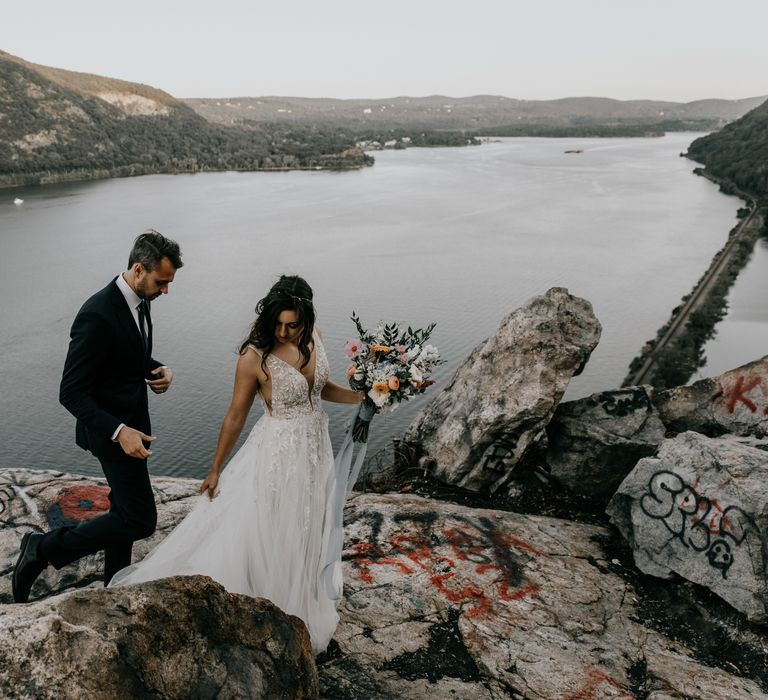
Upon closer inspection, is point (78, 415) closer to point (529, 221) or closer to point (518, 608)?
point (518, 608)

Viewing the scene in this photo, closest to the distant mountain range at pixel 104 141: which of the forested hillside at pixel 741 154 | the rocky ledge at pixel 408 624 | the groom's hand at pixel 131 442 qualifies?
the forested hillside at pixel 741 154

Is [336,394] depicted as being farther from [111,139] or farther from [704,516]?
[111,139]

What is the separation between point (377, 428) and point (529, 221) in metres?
27.2

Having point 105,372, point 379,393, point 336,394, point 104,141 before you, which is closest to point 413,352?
point 379,393

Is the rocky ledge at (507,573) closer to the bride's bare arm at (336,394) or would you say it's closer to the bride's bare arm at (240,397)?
the bride's bare arm at (240,397)

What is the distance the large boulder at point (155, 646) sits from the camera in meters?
1.65

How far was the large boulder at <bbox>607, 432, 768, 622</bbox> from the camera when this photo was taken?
3.45 m

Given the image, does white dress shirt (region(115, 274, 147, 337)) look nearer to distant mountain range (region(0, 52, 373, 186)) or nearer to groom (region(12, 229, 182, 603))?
groom (region(12, 229, 182, 603))

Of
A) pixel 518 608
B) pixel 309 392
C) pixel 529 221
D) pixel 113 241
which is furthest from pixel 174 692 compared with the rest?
pixel 529 221

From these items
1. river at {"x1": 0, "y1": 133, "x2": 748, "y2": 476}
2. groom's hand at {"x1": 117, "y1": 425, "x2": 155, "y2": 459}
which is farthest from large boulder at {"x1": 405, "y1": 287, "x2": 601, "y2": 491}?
river at {"x1": 0, "y1": 133, "x2": 748, "y2": 476}

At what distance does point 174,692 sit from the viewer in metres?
1.87

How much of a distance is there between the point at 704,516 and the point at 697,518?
39mm

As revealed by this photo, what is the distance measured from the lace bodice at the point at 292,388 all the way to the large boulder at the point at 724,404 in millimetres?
3602

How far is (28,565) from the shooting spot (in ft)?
9.53
